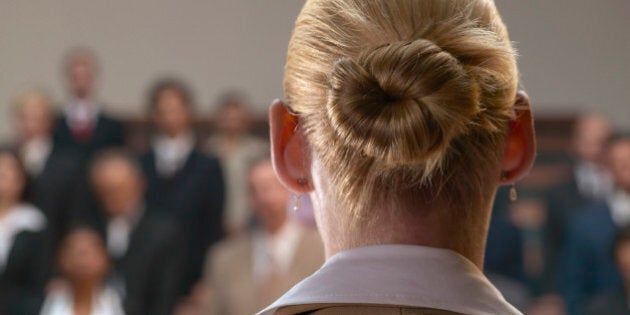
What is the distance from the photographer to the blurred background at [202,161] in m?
6.44

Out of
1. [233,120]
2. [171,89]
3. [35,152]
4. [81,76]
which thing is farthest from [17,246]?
[233,120]

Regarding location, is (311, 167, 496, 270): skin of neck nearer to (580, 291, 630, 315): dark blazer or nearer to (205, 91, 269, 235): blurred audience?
(580, 291, 630, 315): dark blazer

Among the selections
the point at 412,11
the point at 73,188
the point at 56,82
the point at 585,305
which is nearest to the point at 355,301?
the point at 412,11

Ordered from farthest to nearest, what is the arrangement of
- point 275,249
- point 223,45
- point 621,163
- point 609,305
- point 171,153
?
point 223,45 → point 171,153 → point 621,163 → point 609,305 → point 275,249

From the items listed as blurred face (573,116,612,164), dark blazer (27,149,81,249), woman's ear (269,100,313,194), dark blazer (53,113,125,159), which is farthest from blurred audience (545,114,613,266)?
woman's ear (269,100,313,194)

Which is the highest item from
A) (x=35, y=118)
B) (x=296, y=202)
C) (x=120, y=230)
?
(x=296, y=202)

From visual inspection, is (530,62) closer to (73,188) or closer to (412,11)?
(73,188)

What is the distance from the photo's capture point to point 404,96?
1.01 meters

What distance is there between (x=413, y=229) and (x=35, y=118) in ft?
22.0

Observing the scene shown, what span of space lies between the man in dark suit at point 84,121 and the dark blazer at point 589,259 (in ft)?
10.3

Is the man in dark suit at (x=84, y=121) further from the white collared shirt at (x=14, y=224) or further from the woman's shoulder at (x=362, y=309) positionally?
the woman's shoulder at (x=362, y=309)

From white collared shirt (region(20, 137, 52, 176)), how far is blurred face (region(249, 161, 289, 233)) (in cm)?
188

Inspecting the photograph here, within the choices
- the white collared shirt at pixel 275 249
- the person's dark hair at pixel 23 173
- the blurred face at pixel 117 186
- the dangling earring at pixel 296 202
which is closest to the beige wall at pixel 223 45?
the blurred face at pixel 117 186

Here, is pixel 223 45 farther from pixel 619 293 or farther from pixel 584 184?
pixel 619 293
